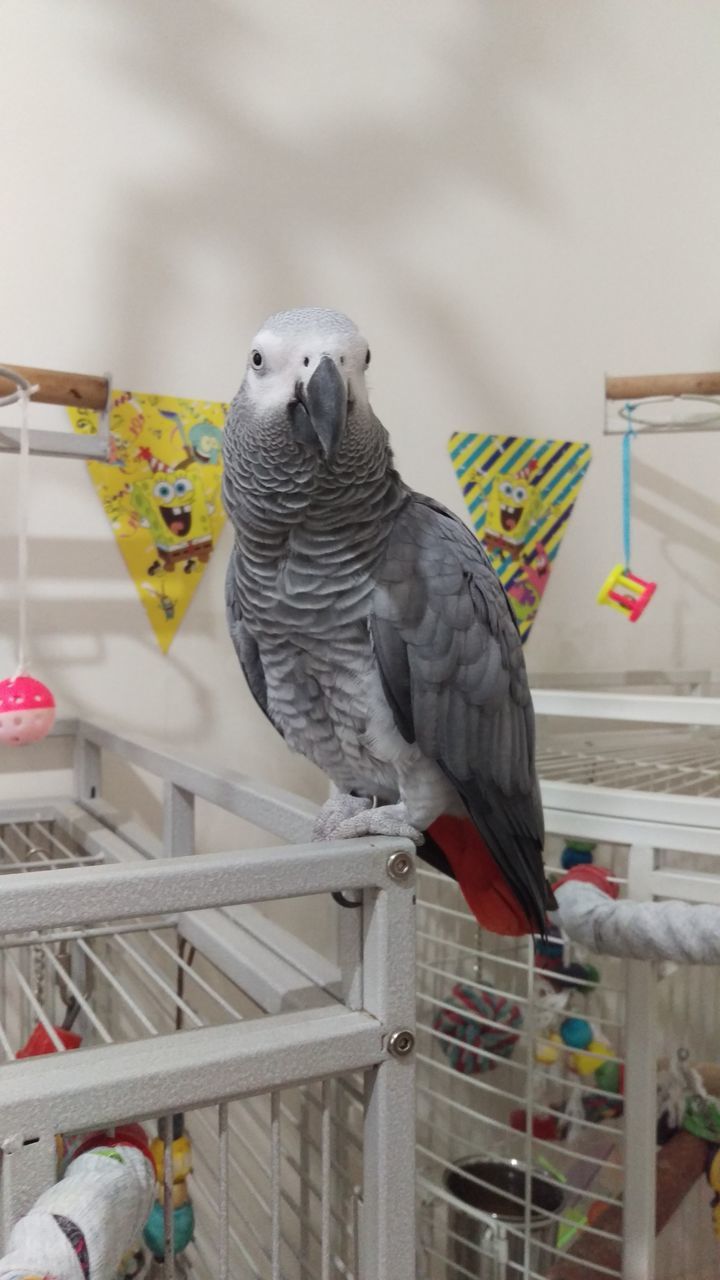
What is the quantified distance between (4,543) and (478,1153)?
1330mm

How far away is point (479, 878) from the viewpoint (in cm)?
93

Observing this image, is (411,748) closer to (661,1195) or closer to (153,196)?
(661,1195)

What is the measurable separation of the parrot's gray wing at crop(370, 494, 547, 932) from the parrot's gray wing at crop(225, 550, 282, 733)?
0.63 ft

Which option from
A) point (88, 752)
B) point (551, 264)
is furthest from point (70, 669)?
point (551, 264)

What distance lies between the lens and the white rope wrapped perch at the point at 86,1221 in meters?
0.42

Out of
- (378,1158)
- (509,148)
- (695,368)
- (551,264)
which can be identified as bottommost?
(378,1158)

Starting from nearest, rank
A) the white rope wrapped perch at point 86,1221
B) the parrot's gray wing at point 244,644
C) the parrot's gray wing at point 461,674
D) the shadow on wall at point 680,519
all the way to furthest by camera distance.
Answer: the white rope wrapped perch at point 86,1221 < the parrot's gray wing at point 461,674 < the parrot's gray wing at point 244,644 < the shadow on wall at point 680,519

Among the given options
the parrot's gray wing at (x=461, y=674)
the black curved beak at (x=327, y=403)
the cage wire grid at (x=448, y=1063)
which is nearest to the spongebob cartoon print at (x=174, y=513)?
the cage wire grid at (x=448, y=1063)

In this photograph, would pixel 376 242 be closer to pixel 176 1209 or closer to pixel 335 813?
pixel 335 813

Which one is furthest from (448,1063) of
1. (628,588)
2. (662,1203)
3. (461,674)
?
(461,674)

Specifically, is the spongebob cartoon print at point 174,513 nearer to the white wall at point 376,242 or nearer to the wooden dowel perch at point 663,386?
the white wall at point 376,242

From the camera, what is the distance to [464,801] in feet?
2.65

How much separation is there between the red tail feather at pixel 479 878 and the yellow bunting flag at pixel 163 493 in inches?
28.4

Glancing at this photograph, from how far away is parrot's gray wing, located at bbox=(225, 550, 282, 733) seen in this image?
902 mm
